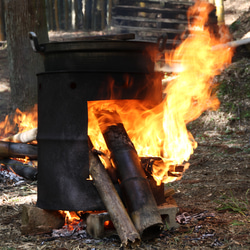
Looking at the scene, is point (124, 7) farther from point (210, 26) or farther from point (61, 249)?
point (61, 249)

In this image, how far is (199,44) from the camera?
1310 centimetres

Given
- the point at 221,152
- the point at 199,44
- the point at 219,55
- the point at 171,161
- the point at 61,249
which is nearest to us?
the point at 61,249

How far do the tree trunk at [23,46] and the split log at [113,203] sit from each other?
4.25m

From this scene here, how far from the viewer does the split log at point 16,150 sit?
596 centimetres

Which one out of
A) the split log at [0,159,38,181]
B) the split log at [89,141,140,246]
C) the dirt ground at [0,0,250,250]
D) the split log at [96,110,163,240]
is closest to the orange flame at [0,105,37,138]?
the split log at [0,159,38,181]

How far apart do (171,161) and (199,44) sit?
10.2 m

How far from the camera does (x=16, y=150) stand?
5984 mm

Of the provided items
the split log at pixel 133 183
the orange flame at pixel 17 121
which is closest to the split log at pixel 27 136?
the orange flame at pixel 17 121

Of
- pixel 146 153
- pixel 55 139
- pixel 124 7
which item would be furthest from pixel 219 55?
pixel 55 139

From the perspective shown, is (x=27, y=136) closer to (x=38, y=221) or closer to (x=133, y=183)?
(x=38, y=221)

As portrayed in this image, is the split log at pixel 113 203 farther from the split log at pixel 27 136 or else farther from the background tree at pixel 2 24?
the background tree at pixel 2 24

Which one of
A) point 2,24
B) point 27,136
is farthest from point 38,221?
point 2,24

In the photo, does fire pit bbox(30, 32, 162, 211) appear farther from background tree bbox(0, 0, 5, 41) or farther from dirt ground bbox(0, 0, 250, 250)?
background tree bbox(0, 0, 5, 41)

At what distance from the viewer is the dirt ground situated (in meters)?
3.19
